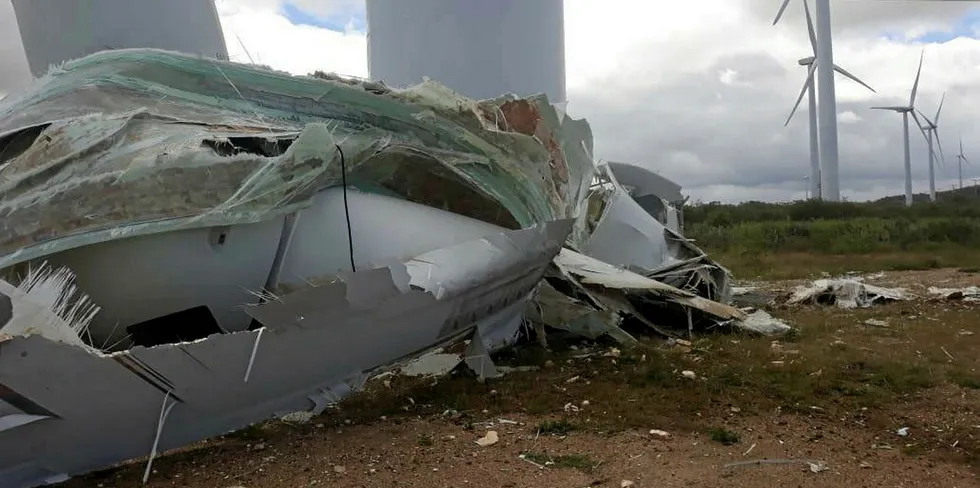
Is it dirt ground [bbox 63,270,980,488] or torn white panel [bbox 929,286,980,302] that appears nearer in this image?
dirt ground [bbox 63,270,980,488]

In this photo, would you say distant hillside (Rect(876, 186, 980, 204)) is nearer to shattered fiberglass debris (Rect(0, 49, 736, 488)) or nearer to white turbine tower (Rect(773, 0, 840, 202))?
white turbine tower (Rect(773, 0, 840, 202))

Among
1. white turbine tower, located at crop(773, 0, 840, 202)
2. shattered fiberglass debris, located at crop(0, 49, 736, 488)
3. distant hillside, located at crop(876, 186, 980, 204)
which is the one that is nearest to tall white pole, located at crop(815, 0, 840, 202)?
white turbine tower, located at crop(773, 0, 840, 202)

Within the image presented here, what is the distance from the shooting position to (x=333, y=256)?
4.27 m

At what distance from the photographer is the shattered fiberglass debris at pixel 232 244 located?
313 cm

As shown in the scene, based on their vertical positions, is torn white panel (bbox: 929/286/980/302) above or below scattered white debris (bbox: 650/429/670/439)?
below

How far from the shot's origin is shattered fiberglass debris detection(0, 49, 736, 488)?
3.13 metres

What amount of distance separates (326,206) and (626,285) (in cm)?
283

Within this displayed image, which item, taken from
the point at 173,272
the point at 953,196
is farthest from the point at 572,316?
the point at 953,196

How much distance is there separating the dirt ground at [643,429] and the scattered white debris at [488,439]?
→ 31 millimetres

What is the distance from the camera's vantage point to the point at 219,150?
3949 mm

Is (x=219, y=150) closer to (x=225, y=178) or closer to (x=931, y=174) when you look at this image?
(x=225, y=178)

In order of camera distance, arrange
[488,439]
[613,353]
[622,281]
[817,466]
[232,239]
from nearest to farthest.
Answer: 1. [817,466]
2. [488,439]
3. [232,239]
4. [613,353]
5. [622,281]

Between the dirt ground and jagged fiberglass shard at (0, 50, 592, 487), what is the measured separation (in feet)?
0.96

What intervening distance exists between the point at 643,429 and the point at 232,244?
7.53 feet
